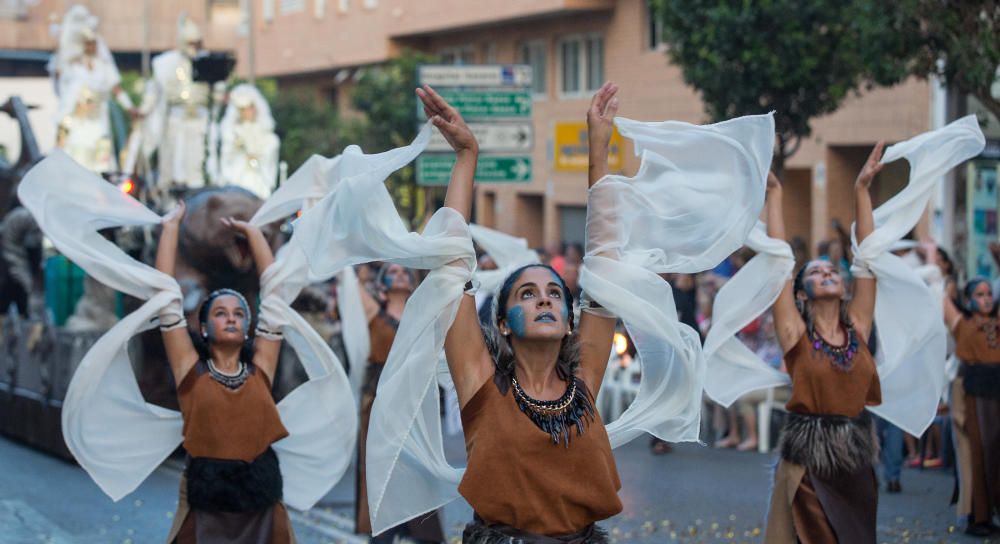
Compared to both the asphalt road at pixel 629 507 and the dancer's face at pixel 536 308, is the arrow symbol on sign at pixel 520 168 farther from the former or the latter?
the dancer's face at pixel 536 308

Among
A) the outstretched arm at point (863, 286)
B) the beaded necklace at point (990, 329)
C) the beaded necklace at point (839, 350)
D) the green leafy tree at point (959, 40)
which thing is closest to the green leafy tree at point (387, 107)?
the green leafy tree at point (959, 40)

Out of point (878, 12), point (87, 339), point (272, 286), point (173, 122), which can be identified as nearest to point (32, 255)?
point (173, 122)

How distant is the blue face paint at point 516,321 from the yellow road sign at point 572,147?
17.1 m

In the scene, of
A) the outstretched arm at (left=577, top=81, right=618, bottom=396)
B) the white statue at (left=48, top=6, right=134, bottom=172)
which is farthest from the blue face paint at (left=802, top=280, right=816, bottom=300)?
the white statue at (left=48, top=6, right=134, bottom=172)

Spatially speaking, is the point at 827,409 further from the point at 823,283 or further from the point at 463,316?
the point at 463,316

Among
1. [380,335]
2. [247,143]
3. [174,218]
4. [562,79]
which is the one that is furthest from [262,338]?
[562,79]

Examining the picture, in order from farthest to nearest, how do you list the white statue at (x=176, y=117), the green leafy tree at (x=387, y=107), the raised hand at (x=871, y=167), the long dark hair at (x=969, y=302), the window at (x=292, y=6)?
the window at (x=292, y=6) → the green leafy tree at (x=387, y=107) → the white statue at (x=176, y=117) → the long dark hair at (x=969, y=302) → the raised hand at (x=871, y=167)

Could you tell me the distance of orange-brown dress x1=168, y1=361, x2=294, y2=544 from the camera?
7.46 meters

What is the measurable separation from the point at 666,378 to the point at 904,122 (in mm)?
18140

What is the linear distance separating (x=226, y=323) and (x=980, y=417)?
5.94 m

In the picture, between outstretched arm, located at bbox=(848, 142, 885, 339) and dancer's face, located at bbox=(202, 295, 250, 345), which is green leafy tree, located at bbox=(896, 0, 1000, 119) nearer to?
outstretched arm, located at bbox=(848, 142, 885, 339)

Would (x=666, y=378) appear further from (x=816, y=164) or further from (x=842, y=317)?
(x=816, y=164)

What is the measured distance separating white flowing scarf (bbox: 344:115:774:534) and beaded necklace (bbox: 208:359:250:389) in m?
1.99

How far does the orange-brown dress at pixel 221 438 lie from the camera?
7461 mm
